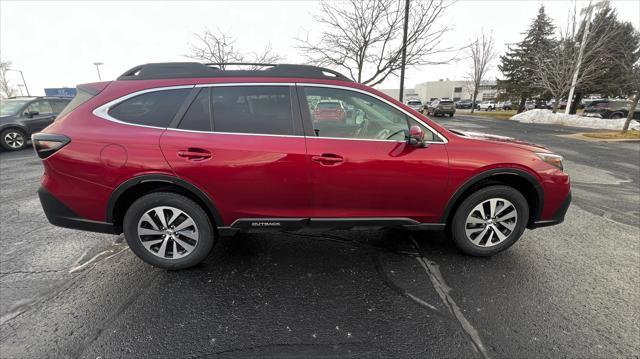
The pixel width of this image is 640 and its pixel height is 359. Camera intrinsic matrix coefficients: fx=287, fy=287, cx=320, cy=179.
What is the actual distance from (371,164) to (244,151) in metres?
1.13

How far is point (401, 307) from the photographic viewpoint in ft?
7.63

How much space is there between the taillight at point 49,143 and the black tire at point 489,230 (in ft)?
12.1

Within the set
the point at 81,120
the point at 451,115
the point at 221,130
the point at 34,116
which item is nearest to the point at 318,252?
the point at 221,130

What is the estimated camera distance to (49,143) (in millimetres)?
2506

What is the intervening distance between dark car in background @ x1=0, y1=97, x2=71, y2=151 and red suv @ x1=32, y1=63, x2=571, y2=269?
A: 387 inches

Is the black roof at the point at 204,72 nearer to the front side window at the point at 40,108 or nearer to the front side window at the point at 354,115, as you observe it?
the front side window at the point at 354,115

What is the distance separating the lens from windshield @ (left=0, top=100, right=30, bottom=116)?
9242mm

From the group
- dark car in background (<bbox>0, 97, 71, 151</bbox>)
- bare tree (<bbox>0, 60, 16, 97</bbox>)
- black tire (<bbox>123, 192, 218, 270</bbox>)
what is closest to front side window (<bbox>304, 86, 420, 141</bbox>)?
black tire (<bbox>123, 192, 218, 270</bbox>)

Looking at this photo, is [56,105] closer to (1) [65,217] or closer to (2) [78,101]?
(2) [78,101]

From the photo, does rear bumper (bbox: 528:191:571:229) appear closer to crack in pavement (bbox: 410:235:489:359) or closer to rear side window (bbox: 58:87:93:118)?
crack in pavement (bbox: 410:235:489:359)

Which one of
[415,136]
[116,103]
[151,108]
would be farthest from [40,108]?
[415,136]

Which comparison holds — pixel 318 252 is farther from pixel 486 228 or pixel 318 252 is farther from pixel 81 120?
pixel 81 120

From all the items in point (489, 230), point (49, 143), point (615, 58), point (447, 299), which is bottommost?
point (447, 299)

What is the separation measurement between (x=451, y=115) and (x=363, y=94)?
1143 inches
